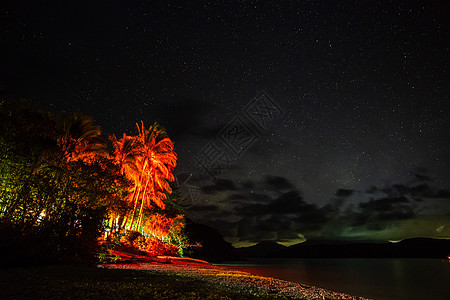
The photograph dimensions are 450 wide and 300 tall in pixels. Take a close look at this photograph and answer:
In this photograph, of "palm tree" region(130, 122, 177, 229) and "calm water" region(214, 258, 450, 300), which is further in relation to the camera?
"palm tree" region(130, 122, 177, 229)

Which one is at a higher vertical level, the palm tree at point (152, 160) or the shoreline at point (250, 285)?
the palm tree at point (152, 160)

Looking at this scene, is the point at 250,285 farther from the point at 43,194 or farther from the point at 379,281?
the point at 379,281

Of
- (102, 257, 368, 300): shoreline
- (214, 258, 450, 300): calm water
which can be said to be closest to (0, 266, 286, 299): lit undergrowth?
(102, 257, 368, 300): shoreline

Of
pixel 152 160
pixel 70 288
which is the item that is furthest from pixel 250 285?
pixel 152 160

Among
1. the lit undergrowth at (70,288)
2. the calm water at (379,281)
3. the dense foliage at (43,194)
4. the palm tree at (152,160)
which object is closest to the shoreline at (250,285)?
the dense foliage at (43,194)

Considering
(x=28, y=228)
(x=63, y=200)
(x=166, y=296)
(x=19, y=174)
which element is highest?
(x=19, y=174)

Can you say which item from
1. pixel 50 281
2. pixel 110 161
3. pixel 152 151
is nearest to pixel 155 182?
pixel 152 151

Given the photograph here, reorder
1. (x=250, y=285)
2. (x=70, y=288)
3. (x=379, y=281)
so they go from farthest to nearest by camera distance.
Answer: (x=379, y=281) < (x=250, y=285) < (x=70, y=288)

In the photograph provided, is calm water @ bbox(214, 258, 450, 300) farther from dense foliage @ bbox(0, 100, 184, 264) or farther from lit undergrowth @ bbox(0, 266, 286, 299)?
lit undergrowth @ bbox(0, 266, 286, 299)

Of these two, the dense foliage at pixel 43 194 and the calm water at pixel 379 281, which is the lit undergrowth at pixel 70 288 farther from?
the calm water at pixel 379 281

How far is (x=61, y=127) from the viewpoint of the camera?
27266 mm

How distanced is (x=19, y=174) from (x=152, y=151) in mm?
24518

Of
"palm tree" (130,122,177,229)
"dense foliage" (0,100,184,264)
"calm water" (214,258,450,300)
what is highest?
"palm tree" (130,122,177,229)

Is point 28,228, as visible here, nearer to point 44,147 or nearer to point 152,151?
point 44,147
